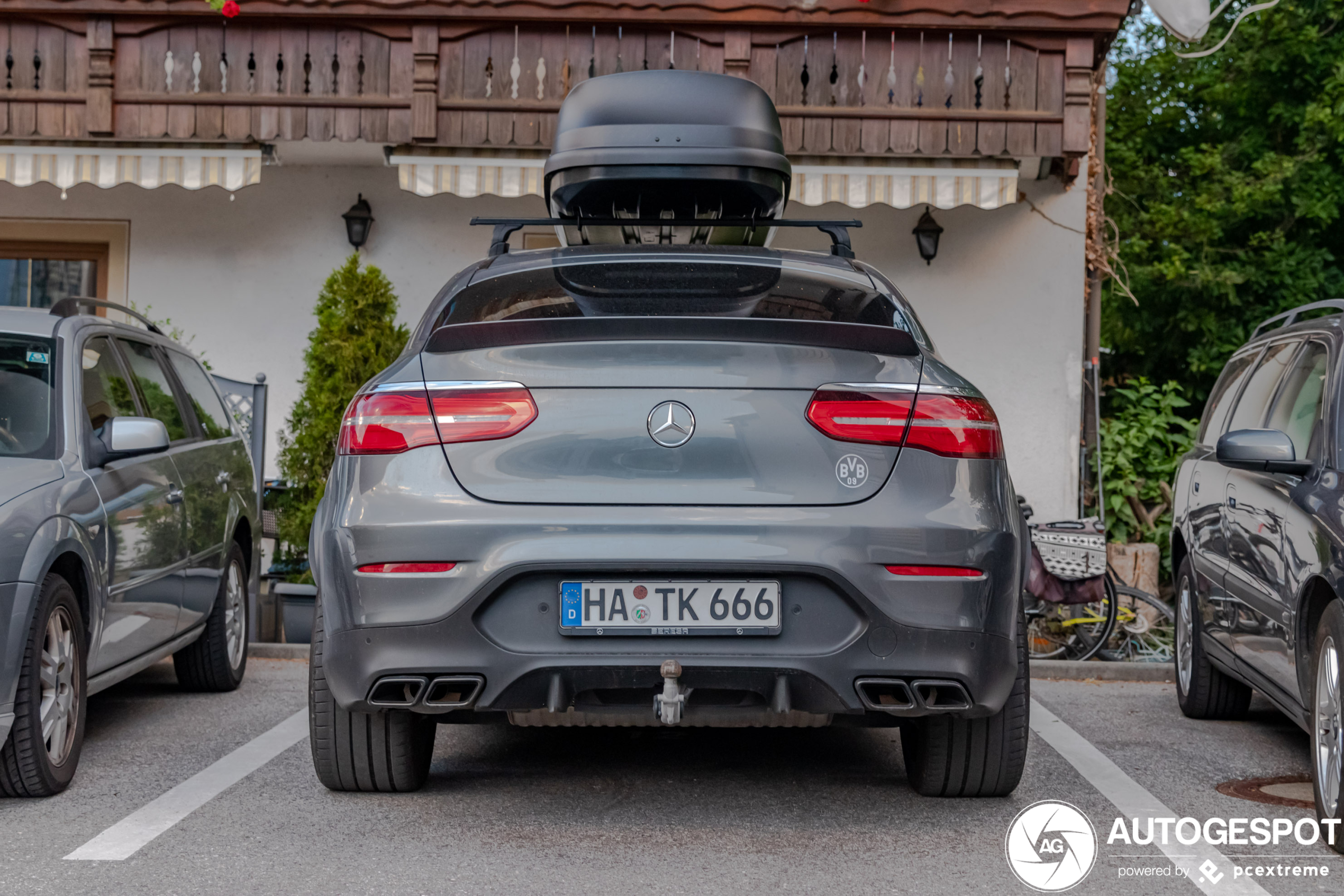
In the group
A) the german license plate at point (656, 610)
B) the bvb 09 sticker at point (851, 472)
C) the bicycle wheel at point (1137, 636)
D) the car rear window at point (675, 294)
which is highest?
the car rear window at point (675, 294)

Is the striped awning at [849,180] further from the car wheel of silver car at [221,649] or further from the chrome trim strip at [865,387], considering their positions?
the chrome trim strip at [865,387]

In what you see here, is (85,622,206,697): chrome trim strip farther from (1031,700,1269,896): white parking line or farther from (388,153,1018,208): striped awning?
(388,153,1018,208): striped awning

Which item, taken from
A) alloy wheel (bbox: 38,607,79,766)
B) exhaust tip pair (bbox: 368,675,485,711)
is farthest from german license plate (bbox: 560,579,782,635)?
alloy wheel (bbox: 38,607,79,766)

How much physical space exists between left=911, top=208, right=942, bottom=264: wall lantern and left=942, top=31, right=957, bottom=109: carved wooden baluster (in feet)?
4.65

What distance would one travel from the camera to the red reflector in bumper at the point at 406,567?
3.41 metres

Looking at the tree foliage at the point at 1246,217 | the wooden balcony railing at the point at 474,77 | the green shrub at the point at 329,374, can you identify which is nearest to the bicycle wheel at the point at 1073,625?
the wooden balcony railing at the point at 474,77

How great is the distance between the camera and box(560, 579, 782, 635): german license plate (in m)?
3.40

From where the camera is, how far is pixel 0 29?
9.38m

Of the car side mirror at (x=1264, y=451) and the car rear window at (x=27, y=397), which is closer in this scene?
the car side mirror at (x=1264, y=451)

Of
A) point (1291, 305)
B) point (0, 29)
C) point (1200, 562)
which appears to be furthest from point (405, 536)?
point (1291, 305)

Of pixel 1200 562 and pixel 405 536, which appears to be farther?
pixel 1200 562

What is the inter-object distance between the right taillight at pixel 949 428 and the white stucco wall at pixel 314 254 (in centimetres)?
714

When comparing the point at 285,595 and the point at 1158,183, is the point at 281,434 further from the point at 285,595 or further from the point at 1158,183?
the point at 1158,183

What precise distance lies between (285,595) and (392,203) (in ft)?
12.5
